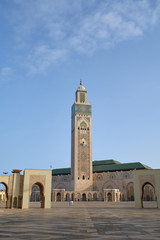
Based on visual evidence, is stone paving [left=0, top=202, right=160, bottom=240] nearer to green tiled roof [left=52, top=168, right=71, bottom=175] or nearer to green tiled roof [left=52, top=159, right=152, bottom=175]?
green tiled roof [left=52, top=159, right=152, bottom=175]

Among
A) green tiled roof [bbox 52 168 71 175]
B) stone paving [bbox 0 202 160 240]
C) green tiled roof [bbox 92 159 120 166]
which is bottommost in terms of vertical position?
stone paving [bbox 0 202 160 240]

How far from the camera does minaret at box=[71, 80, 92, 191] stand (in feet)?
199

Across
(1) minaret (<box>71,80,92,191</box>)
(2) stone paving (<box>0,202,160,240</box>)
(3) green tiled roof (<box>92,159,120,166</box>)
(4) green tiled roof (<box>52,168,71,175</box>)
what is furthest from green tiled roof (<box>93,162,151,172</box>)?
(2) stone paving (<box>0,202,160,240</box>)

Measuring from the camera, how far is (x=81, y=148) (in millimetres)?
63688

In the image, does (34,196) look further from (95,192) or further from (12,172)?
(12,172)

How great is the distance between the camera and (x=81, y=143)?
64.0m

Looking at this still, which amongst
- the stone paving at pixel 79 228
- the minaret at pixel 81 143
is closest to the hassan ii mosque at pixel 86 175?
the minaret at pixel 81 143

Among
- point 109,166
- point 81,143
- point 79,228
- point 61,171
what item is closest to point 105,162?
point 109,166

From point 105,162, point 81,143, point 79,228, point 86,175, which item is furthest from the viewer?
point 105,162

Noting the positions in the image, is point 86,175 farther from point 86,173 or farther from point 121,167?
point 121,167

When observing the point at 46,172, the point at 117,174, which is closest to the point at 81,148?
the point at 117,174

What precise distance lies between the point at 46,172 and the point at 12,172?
3475mm

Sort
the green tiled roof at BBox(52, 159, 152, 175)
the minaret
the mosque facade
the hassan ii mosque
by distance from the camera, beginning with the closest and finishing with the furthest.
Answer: the hassan ii mosque, the mosque facade, the minaret, the green tiled roof at BBox(52, 159, 152, 175)

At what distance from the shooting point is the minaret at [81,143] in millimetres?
60719
